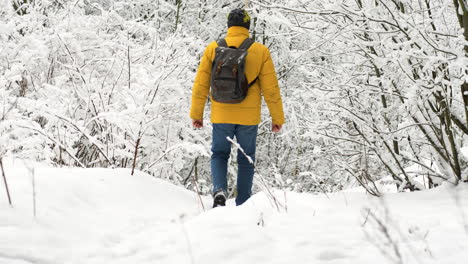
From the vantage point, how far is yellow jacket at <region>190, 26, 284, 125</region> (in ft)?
11.6

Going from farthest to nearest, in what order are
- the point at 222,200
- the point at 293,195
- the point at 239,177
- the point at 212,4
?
the point at 212,4, the point at 239,177, the point at 222,200, the point at 293,195

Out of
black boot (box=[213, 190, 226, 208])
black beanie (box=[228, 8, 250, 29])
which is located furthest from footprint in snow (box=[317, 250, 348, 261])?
black beanie (box=[228, 8, 250, 29])

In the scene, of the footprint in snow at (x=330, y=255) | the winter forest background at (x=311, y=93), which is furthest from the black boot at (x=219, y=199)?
the footprint in snow at (x=330, y=255)

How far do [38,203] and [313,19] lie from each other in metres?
2.42

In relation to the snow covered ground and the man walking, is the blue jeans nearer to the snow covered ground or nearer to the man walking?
the man walking

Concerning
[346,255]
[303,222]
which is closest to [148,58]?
[303,222]

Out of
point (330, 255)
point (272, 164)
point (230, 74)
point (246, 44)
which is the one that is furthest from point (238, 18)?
point (330, 255)

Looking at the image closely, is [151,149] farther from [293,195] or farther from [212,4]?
[212,4]

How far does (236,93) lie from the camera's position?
345cm

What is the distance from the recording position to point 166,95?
5.22 m

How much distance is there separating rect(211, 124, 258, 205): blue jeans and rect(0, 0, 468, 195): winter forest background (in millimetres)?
169

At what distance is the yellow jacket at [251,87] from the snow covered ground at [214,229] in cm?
81

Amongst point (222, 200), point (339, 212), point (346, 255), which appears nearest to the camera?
point (346, 255)

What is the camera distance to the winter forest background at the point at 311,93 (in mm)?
2922
